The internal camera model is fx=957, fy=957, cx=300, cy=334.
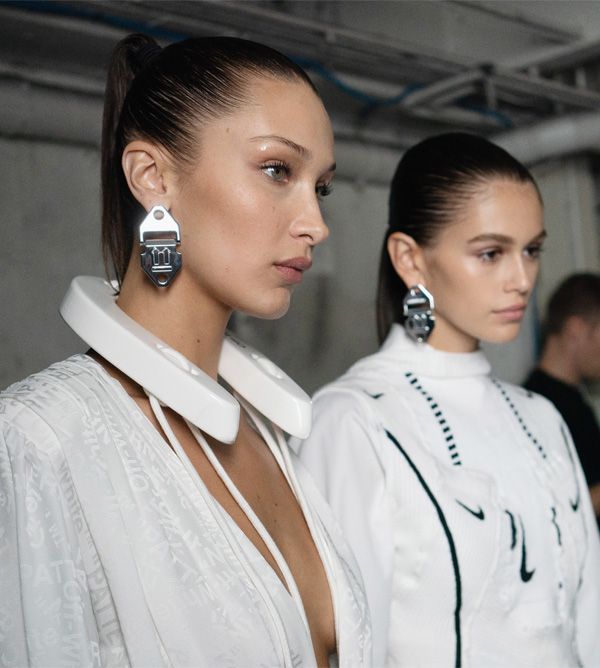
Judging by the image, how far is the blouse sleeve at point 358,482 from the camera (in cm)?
149

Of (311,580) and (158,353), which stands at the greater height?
(158,353)

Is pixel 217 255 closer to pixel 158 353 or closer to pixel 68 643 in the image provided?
pixel 158 353

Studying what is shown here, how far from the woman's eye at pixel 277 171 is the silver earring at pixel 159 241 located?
121 millimetres

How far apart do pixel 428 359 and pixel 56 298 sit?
86 cm

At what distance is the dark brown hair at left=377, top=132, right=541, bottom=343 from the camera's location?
1710mm

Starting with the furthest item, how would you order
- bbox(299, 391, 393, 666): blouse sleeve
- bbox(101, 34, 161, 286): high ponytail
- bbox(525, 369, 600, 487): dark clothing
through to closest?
bbox(525, 369, 600, 487): dark clothing < bbox(299, 391, 393, 666): blouse sleeve < bbox(101, 34, 161, 286): high ponytail

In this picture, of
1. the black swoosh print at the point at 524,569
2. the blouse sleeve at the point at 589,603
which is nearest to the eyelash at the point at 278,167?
the black swoosh print at the point at 524,569

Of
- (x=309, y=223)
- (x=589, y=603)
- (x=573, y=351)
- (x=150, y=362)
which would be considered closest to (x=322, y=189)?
(x=309, y=223)

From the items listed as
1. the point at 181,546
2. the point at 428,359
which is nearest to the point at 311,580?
the point at 181,546

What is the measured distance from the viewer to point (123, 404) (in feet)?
3.44

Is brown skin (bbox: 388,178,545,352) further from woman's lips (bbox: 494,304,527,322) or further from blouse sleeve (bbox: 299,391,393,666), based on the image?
blouse sleeve (bbox: 299,391,393,666)

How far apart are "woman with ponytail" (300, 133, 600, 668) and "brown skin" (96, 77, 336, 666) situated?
40cm

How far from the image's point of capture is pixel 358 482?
1560mm

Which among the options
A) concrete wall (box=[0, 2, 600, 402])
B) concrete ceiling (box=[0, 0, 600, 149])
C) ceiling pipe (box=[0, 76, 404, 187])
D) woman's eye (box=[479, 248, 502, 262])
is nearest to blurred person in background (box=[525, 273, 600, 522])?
concrete wall (box=[0, 2, 600, 402])
